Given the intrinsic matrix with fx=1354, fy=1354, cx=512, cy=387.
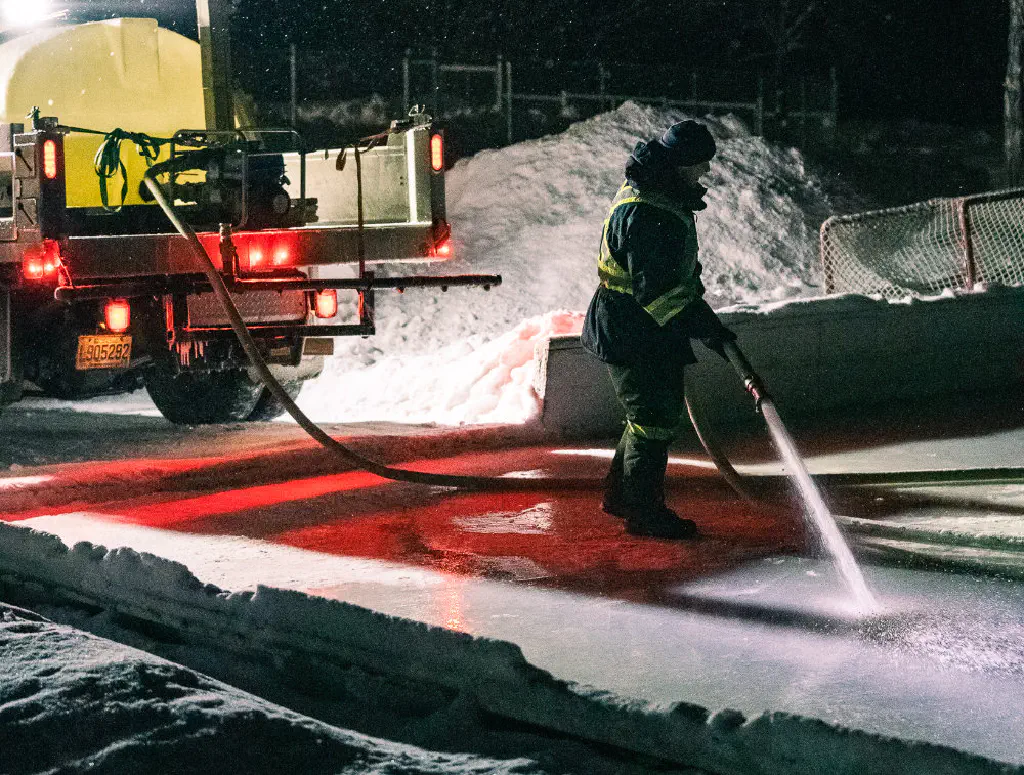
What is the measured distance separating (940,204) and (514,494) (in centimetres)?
709

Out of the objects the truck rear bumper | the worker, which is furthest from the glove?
the truck rear bumper

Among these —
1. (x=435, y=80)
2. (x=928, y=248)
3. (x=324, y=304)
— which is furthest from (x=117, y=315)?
(x=435, y=80)

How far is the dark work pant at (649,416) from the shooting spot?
19.2 feet

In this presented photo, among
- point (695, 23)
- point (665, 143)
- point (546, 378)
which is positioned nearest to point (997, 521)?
point (665, 143)

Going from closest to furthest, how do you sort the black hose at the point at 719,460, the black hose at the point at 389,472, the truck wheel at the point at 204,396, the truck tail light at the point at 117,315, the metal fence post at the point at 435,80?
1. the black hose at the point at 719,460
2. the black hose at the point at 389,472
3. the truck tail light at the point at 117,315
4. the truck wheel at the point at 204,396
5. the metal fence post at the point at 435,80

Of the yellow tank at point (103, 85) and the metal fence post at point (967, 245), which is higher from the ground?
the yellow tank at point (103, 85)

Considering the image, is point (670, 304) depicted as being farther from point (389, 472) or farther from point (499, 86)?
point (499, 86)

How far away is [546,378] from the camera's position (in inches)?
356

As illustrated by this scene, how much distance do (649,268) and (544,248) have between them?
46.5 ft

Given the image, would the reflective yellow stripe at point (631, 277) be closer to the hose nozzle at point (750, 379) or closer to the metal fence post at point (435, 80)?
the hose nozzle at point (750, 379)

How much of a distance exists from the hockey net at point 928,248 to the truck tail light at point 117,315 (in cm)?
672

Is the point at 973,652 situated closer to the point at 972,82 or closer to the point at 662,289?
the point at 662,289

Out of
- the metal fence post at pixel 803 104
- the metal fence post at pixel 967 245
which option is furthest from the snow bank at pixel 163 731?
the metal fence post at pixel 803 104

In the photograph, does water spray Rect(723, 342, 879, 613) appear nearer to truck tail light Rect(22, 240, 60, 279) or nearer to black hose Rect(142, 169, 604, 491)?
black hose Rect(142, 169, 604, 491)
